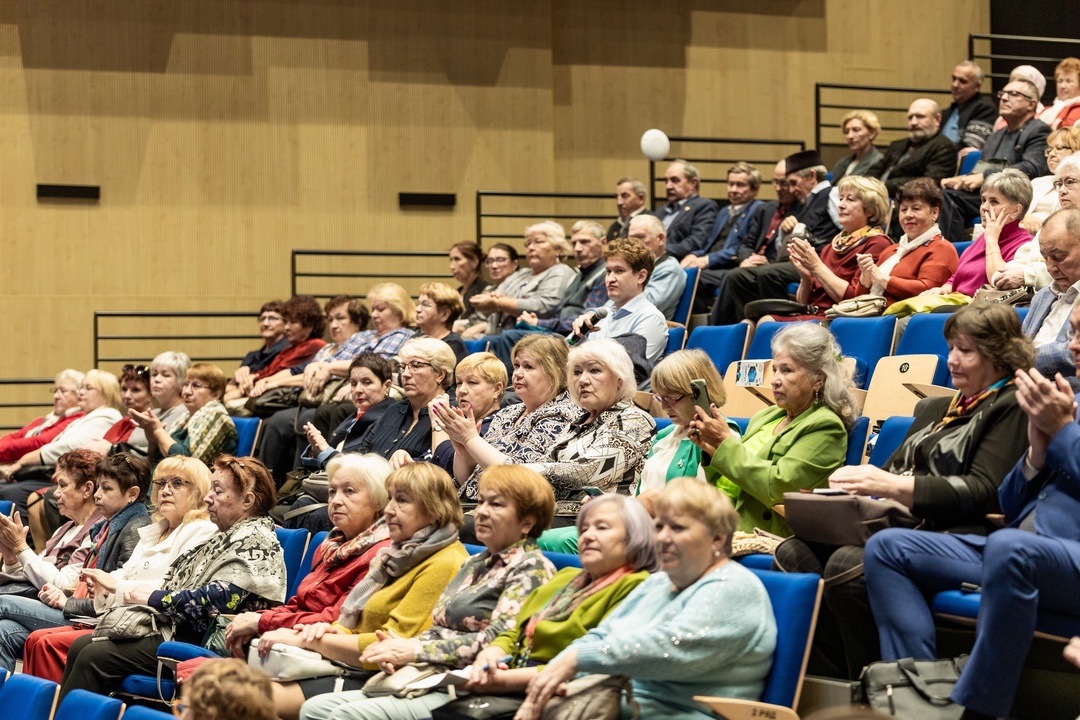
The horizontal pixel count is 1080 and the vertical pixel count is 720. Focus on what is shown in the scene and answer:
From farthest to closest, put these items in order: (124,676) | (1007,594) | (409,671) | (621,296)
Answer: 1. (621,296)
2. (124,676)
3. (409,671)
4. (1007,594)

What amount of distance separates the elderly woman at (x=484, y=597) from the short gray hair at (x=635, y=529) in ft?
0.79

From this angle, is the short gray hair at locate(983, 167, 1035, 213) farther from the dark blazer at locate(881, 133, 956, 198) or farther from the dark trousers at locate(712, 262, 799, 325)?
the dark blazer at locate(881, 133, 956, 198)

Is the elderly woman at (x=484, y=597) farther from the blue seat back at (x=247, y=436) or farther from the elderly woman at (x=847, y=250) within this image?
the blue seat back at (x=247, y=436)

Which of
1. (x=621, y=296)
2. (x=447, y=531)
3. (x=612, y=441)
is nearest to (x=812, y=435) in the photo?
(x=612, y=441)

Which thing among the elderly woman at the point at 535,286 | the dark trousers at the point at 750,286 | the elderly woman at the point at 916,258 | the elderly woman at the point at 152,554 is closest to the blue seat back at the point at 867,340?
the elderly woman at the point at 916,258

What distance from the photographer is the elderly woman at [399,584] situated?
10.8 feet

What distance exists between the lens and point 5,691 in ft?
9.94

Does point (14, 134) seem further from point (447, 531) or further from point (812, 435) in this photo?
point (812, 435)

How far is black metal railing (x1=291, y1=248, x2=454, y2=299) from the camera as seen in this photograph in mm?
8891

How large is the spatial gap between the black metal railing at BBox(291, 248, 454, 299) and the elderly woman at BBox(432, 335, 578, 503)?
181 inches

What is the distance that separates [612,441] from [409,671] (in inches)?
41.0

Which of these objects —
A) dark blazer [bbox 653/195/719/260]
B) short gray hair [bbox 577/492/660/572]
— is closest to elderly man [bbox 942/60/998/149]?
dark blazer [bbox 653/195/719/260]

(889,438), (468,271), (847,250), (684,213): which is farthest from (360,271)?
(889,438)

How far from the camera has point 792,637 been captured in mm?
2590
